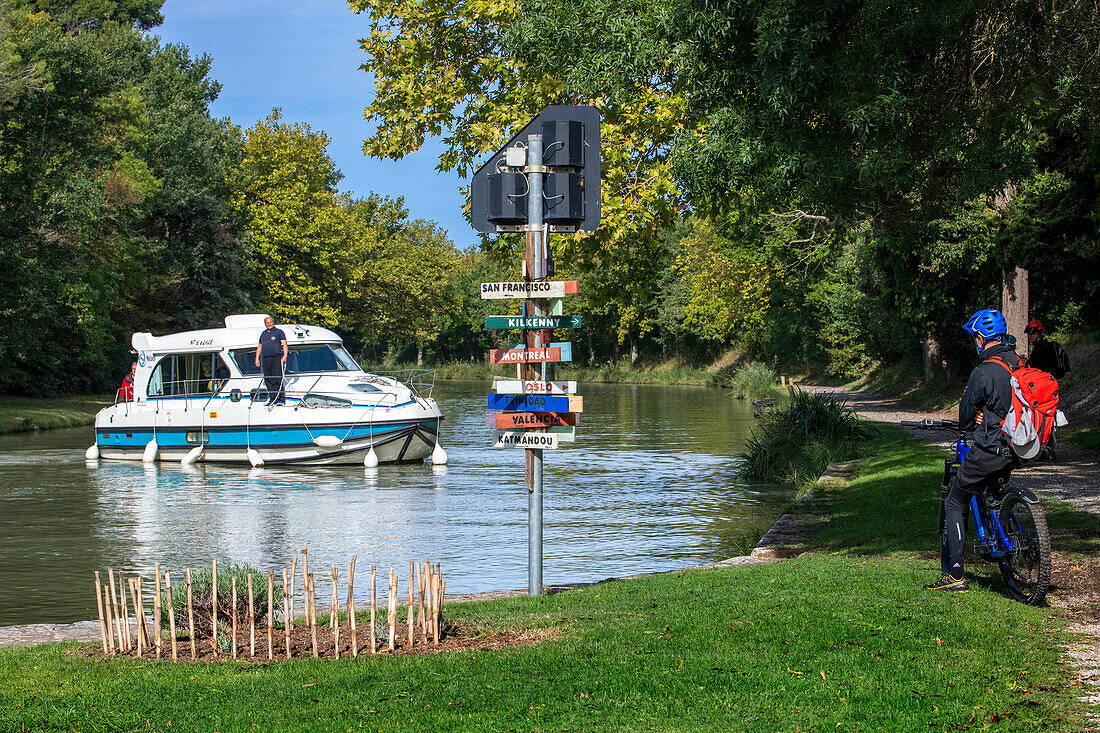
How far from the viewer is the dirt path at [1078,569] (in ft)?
21.0

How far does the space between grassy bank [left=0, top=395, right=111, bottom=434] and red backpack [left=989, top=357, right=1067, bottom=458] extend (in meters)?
33.0

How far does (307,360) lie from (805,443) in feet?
40.1

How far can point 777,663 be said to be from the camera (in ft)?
21.0

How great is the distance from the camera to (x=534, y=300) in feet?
31.6

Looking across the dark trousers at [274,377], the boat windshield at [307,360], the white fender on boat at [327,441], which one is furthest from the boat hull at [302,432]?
the boat windshield at [307,360]

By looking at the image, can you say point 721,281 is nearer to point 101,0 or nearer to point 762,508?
point 101,0

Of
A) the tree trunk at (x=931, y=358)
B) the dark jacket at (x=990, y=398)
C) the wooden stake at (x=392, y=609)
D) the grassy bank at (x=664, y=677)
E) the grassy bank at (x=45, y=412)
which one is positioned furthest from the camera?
the tree trunk at (x=931, y=358)

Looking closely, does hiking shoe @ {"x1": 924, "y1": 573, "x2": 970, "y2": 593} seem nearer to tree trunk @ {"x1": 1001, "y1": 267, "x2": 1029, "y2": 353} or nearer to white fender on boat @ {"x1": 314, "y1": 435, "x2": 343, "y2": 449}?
tree trunk @ {"x1": 1001, "y1": 267, "x2": 1029, "y2": 353}

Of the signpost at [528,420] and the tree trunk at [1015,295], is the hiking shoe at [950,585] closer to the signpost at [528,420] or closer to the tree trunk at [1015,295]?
the signpost at [528,420]

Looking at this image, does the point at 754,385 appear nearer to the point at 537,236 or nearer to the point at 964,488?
the point at 537,236

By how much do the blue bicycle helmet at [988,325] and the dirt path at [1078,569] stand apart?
209 centimetres

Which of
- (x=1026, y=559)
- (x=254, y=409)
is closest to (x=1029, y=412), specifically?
(x=1026, y=559)

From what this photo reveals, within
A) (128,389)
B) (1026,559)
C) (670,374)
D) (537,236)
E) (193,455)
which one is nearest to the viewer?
(1026,559)

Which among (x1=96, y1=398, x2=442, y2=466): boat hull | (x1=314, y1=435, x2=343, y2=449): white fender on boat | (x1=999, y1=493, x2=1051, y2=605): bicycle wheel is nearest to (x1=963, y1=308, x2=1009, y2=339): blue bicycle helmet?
(x1=999, y1=493, x2=1051, y2=605): bicycle wheel
